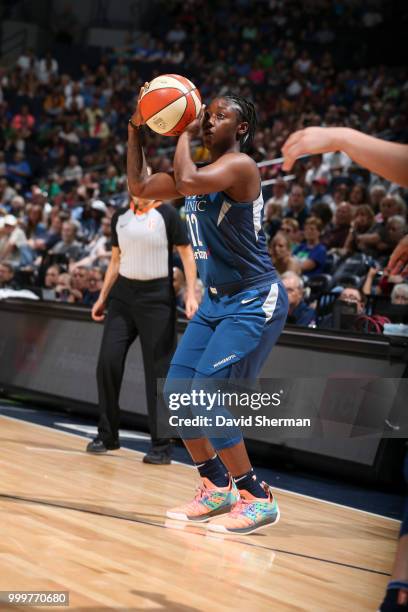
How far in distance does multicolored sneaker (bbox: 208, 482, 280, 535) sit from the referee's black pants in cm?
199

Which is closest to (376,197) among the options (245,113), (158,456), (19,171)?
(158,456)

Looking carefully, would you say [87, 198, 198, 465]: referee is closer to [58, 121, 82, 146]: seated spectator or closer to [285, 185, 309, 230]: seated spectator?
[285, 185, 309, 230]: seated spectator

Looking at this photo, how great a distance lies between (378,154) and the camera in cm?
260

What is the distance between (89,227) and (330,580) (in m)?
12.6

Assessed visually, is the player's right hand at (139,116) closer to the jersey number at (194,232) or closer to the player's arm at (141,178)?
the player's arm at (141,178)

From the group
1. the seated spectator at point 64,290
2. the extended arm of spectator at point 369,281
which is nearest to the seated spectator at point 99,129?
the seated spectator at point 64,290

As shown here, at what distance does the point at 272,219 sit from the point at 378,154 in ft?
31.6

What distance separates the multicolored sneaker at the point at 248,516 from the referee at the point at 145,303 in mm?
2123

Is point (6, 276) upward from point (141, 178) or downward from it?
downward

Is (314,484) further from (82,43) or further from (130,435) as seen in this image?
(82,43)

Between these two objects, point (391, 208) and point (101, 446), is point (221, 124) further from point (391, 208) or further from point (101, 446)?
point (391, 208)

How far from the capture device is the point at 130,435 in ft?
27.1

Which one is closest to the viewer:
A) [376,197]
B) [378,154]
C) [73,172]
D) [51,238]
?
[378,154]

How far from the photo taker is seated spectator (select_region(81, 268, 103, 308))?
34.1 feet
